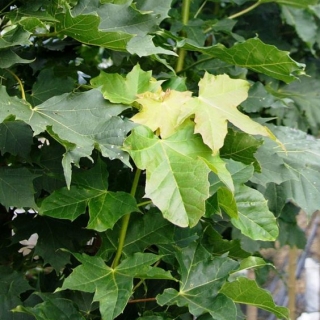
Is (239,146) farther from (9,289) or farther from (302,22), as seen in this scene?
(302,22)

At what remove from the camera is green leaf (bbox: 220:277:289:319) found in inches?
30.7

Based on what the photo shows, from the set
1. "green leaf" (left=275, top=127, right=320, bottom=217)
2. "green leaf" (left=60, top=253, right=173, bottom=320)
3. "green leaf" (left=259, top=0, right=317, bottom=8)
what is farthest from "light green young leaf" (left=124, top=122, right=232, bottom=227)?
"green leaf" (left=259, top=0, right=317, bottom=8)

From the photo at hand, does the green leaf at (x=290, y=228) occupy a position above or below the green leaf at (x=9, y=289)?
below

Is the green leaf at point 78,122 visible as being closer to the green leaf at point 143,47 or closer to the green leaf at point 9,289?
the green leaf at point 143,47

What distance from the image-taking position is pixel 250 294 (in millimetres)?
788

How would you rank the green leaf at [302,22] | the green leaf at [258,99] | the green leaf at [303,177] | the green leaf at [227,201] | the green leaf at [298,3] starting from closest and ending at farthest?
the green leaf at [227,201]
the green leaf at [303,177]
the green leaf at [258,99]
the green leaf at [298,3]
the green leaf at [302,22]

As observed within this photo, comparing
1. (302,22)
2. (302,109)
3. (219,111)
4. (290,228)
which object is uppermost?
(219,111)

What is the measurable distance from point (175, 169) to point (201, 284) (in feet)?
0.66

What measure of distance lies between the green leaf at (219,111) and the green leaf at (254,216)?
11 centimetres

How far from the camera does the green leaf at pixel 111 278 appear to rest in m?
0.73

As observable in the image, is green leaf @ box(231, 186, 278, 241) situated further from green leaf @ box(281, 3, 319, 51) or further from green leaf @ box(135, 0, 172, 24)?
green leaf @ box(281, 3, 319, 51)

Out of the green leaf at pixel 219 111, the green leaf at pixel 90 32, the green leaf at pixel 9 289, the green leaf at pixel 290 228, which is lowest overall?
the green leaf at pixel 290 228

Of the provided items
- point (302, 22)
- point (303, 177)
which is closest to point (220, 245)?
point (303, 177)

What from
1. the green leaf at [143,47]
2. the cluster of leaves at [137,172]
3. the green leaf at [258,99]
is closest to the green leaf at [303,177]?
the cluster of leaves at [137,172]
